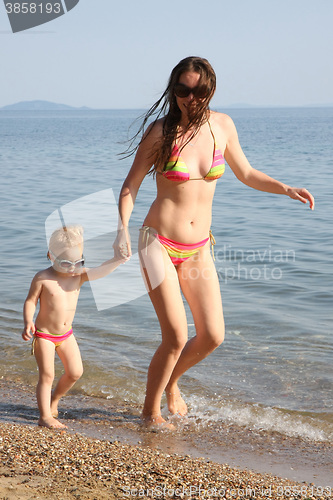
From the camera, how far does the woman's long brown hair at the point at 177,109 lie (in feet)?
12.3

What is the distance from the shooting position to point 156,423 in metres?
4.26

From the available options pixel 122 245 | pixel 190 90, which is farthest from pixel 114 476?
pixel 190 90

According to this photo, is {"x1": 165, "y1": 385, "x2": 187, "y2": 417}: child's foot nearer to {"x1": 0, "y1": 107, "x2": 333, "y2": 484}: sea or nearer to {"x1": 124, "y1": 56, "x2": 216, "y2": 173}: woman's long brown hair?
{"x1": 0, "y1": 107, "x2": 333, "y2": 484}: sea

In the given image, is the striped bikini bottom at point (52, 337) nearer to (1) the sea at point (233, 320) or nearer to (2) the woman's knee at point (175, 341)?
(2) the woman's knee at point (175, 341)

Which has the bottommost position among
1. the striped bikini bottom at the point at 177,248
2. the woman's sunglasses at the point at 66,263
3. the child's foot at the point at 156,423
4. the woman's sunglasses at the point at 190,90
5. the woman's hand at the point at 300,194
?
the child's foot at the point at 156,423

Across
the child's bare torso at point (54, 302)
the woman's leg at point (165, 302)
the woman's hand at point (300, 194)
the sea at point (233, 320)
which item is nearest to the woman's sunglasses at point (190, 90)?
the sea at point (233, 320)

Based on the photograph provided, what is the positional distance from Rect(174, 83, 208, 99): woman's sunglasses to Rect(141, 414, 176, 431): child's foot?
2082 millimetres

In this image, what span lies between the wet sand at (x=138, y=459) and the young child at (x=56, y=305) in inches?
12.2

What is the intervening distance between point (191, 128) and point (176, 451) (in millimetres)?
1954

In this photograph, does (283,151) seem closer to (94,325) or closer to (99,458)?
(94,325)

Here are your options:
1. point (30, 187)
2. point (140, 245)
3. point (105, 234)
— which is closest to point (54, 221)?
point (140, 245)

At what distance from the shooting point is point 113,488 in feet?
9.80

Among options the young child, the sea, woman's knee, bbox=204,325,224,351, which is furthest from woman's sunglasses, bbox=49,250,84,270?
woman's knee, bbox=204,325,224,351

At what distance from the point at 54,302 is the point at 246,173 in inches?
58.5
